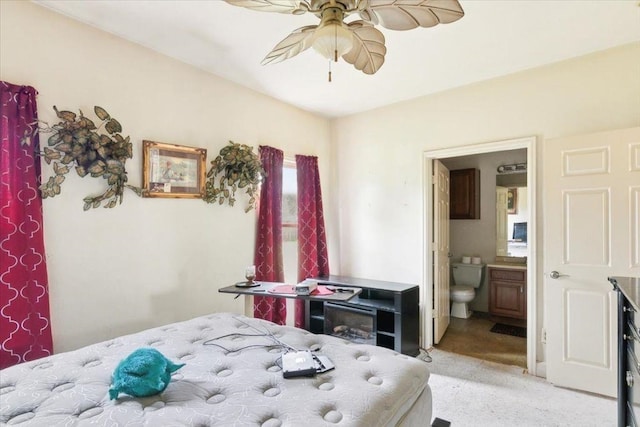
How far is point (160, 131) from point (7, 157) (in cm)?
92

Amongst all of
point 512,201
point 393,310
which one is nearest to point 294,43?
point 393,310

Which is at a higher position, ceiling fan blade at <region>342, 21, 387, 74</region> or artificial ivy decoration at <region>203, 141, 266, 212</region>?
ceiling fan blade at <region>342, 21, 387, 74</region>

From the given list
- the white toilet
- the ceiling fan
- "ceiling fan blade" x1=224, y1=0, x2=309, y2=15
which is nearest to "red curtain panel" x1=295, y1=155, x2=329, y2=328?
the white toilet

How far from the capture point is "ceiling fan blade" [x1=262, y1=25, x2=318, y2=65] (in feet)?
4.96

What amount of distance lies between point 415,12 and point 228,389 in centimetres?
164

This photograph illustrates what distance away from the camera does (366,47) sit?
5.38 feet

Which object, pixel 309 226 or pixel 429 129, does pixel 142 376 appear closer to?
pixel 309 226

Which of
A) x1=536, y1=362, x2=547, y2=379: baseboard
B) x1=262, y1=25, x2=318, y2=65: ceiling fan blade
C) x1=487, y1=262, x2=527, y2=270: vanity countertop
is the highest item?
x1=262, y1=25, x2=318, y2=65: ceiling fan blade

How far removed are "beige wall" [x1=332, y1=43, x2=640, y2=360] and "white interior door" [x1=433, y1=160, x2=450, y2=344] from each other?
207 mm

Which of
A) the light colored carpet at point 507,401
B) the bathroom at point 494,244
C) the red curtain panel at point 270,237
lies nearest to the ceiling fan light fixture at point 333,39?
the red curtain panel at point 270,237

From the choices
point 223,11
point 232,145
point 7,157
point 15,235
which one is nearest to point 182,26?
point 223,11

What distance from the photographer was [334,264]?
13.5ft

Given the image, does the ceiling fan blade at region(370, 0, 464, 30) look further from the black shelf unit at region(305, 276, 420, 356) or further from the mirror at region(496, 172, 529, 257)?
the mirror at region(496, 172, 529, 257)

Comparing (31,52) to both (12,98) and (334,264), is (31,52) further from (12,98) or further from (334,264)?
(334,264)
